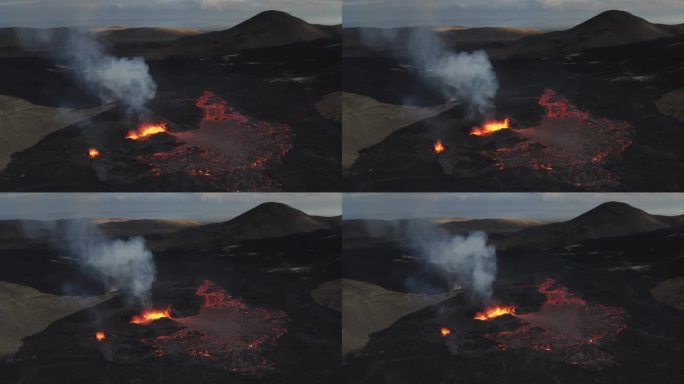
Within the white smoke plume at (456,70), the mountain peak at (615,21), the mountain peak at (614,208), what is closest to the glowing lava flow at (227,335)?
the white smoke plume at (456,70)

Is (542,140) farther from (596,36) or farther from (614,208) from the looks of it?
(596,36)

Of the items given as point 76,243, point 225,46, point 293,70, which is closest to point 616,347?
point 293,70

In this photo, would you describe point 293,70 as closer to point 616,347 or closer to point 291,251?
point 291,251

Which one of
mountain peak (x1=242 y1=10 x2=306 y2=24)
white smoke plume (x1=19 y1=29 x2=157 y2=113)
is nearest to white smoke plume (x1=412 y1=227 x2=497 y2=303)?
mountain peak (x1=242 y1=10 x2=306 y2=24)

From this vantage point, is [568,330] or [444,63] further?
[444,63]

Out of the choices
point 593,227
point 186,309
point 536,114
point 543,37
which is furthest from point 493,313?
point 186,309

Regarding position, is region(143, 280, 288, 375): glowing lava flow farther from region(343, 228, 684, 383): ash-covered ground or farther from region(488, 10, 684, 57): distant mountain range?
region(488, 10, 684, 57): distant mountain range
